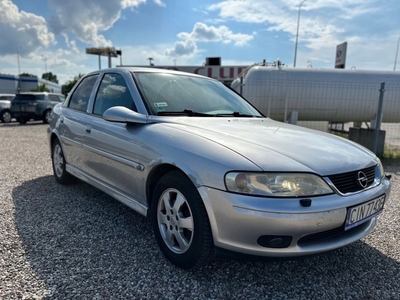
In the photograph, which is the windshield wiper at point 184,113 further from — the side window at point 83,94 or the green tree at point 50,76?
the green tree at point 50,76

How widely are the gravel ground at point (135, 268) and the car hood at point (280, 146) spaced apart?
2.80 feet

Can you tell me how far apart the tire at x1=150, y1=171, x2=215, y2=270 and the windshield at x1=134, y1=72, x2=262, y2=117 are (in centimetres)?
77

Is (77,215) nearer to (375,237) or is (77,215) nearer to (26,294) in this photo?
(26,294)

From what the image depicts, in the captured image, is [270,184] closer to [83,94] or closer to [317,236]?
[317,236]

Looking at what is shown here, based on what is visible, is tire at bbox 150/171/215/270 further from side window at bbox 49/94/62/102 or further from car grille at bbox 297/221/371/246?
side window at bbox 49/94/62/102

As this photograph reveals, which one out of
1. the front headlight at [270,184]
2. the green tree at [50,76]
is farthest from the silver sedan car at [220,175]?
the green tree at [50,76]

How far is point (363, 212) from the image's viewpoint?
2107 millimetres

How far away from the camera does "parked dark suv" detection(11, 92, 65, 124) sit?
15500 mm

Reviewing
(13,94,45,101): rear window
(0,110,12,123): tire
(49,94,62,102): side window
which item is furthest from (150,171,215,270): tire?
(0,110,12,123): tire

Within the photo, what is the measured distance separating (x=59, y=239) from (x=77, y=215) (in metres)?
0.59

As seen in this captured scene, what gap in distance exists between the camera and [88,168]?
3449mm

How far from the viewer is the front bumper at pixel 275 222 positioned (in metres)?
1.81

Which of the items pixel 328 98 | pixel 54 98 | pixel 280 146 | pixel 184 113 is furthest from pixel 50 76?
pixel 280 146

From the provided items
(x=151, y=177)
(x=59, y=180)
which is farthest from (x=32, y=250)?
(x=59, y=180)
